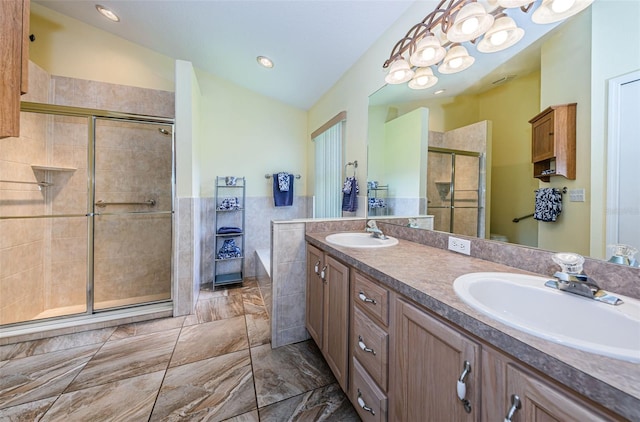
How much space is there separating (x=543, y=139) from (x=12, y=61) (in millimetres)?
2030

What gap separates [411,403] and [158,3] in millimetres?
3173

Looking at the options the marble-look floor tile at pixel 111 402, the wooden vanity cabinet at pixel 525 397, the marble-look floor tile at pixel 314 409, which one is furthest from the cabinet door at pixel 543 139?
the marble-look floor tile at pixel 111 402

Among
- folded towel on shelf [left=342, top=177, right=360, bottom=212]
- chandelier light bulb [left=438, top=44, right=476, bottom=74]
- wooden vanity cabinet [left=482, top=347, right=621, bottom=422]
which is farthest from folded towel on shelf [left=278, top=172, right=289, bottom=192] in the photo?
wooden vanity cabinet [left=482, top=347, right=621, bottom=422]

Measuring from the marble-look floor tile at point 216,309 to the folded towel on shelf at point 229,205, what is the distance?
1.07 metres

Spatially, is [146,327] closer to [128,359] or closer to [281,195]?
[128,359]

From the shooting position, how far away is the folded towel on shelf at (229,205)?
10.1 ft

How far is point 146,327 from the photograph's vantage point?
211 centimetres

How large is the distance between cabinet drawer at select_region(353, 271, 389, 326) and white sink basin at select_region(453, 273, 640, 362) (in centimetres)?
28

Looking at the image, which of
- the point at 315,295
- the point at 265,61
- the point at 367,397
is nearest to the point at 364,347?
the point at 367,397

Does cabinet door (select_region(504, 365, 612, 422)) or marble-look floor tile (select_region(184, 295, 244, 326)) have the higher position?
cabinet door (select_region(504, 365, 612, 422))

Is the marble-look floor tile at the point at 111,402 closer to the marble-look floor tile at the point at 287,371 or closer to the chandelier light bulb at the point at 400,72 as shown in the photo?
the marble-look floor tile at the point at 287,371

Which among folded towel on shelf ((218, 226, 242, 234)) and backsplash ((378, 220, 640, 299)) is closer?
backsplash ((378, 220, 640, 299))

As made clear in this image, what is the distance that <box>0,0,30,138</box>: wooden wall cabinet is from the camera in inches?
33.7

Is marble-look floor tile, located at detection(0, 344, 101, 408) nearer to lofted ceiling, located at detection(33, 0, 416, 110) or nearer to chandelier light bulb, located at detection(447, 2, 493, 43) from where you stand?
lofted ceiling, located at detection(33, 0, 416, 110)
